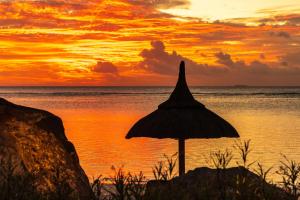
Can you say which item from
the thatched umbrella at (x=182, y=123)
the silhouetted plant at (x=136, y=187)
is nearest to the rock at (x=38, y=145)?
the thatched umbrella at (x=182, y=123)

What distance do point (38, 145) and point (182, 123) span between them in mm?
3569

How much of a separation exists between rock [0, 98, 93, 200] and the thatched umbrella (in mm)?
2500

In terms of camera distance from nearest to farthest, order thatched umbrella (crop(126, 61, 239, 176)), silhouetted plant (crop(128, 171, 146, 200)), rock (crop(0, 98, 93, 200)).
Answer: silhouetted plant (crop(128, 171, 146, 200)), rock (crop(0, 98, 93, 200)), thatched umbrella (crop(126, 61, 239, 176))

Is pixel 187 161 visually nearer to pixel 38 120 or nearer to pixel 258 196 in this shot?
pixel 38 120

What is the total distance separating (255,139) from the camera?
35.2 m

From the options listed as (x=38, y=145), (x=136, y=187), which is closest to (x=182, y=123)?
(x=38, y=145)

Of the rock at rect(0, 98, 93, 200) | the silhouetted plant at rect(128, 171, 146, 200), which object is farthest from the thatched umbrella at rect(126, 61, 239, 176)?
the silhouetted plant at rect(128, 171, 146, 200)

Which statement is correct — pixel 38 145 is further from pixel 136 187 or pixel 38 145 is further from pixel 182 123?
pixel 136 187

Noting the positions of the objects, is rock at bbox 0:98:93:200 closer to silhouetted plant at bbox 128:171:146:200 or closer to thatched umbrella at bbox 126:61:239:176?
thatched umbrella at bbox 126:61:239:176

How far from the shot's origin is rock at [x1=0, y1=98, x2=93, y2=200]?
31.0 ft

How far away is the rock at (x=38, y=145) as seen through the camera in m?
9.45

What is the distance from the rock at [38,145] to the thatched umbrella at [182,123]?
8.20 ft

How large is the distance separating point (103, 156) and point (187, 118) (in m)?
15.0

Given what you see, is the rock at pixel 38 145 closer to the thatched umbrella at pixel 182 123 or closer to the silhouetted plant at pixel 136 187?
the thatched umbrella at pixel 182 123
